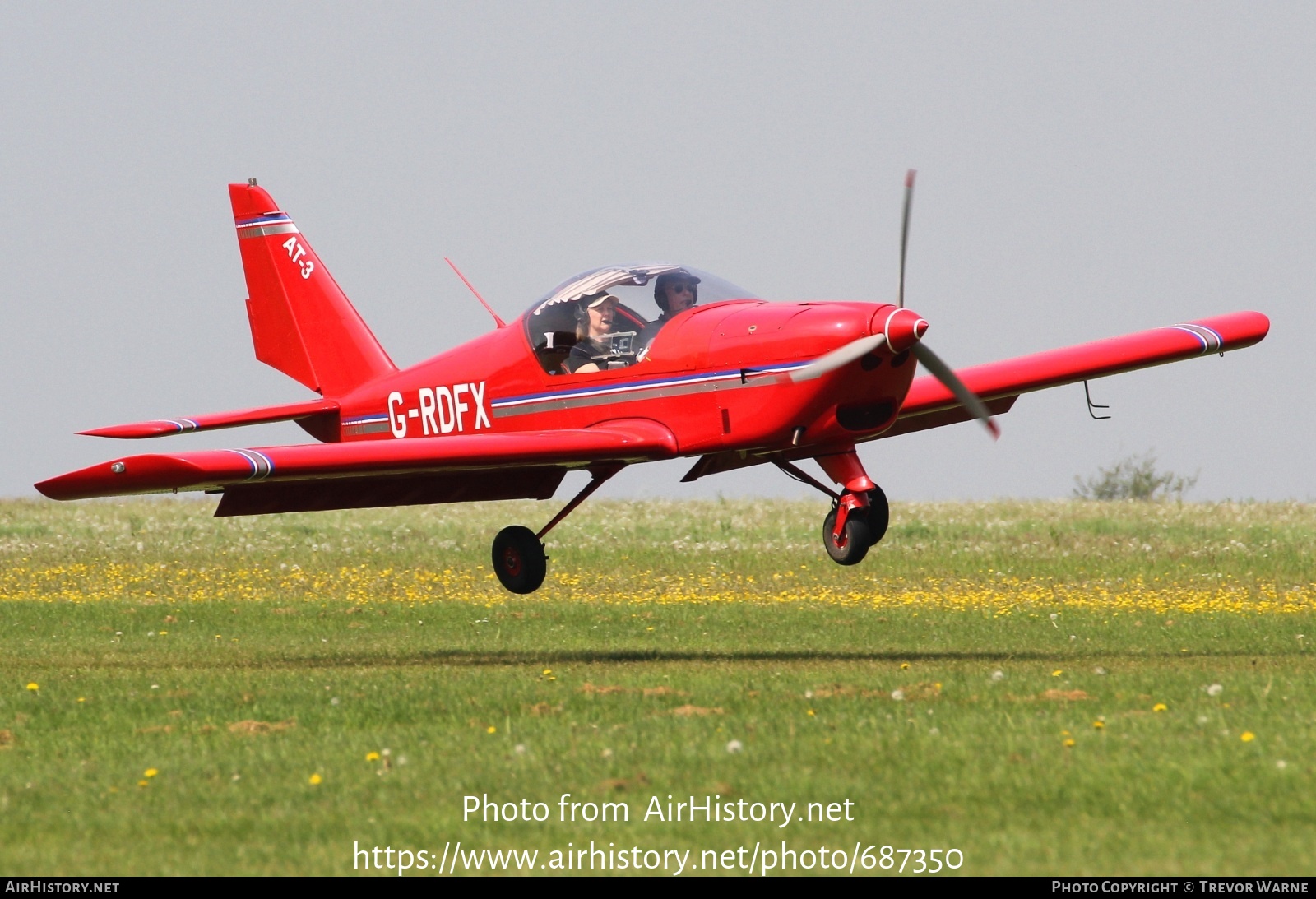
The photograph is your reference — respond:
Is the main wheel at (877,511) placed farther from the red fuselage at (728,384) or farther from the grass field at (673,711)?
the grass field at (673,711)

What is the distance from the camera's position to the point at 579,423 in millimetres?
17609

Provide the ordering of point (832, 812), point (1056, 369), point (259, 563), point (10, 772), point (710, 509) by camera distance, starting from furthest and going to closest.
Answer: point (710, 509) < point (259, 563) < point (1056, 369) < point (10, 772) < point (832, 812)

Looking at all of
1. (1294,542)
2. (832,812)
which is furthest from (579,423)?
(1294,542)

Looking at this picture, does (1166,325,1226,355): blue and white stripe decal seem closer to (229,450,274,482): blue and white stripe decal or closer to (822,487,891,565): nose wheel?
(822,487,891,565): nose wheel

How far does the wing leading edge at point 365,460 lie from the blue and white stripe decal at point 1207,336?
22.2 ft

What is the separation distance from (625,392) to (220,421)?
19.4 feet

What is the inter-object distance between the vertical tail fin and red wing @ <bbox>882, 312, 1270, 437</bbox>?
24.8ft

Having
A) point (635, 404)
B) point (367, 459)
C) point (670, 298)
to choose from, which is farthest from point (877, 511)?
point (367, 459)

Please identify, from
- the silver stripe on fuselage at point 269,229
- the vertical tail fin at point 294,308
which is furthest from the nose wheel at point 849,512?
the silver stripe on fuselage at point 269,229

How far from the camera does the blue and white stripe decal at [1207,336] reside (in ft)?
64.1

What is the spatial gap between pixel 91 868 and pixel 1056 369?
13230 mm

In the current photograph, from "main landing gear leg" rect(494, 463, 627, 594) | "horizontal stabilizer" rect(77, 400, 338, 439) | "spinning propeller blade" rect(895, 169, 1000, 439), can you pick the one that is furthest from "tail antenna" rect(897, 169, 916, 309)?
"horizontal stabilizer" rect(77, 400, 338, 439)

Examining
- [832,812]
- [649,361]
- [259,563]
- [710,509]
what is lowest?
[710,509]
